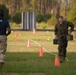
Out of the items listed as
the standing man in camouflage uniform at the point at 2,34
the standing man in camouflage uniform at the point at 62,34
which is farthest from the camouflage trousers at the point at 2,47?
the standing man in camouflage uniform at the point at 62,34

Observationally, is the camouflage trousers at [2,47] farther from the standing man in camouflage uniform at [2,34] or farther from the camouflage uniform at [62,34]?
the camouflage uniform at [62,34]

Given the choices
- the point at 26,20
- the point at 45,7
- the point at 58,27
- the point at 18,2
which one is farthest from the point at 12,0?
the point at 58,27

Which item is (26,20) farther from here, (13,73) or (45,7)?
(45,7)

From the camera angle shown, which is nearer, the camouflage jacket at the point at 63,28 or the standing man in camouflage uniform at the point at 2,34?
the standing man in camouflage uniform at the point at 2,34

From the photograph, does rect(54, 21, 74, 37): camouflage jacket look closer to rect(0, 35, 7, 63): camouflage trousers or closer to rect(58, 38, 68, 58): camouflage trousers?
rect(58, 38, 68, 58): camouflage trousers

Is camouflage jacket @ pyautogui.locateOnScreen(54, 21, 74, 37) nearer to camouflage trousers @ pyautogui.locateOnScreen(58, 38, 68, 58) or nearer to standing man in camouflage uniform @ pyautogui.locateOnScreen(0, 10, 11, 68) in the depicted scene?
camouflage trousers @ pyautogui.locateOnScreen(58, 38, 68, 58)

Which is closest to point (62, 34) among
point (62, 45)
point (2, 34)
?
point (62, 45)

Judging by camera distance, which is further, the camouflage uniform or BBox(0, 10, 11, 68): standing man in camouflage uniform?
the camouflage uniform

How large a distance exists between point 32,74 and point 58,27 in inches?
149

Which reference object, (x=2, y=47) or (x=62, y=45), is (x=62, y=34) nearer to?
(x=62, y=45)

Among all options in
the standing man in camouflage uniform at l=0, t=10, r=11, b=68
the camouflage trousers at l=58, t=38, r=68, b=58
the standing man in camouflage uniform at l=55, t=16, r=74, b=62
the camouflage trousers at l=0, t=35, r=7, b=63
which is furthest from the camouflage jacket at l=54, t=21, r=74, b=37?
the camouflage trousers at l=0, t=35, r=7, b=63

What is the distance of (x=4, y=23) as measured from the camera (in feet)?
42.9

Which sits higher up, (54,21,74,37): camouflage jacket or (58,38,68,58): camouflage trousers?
(54,21,74,37): camouflage jacket

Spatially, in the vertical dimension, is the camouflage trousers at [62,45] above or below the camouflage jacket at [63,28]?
below
